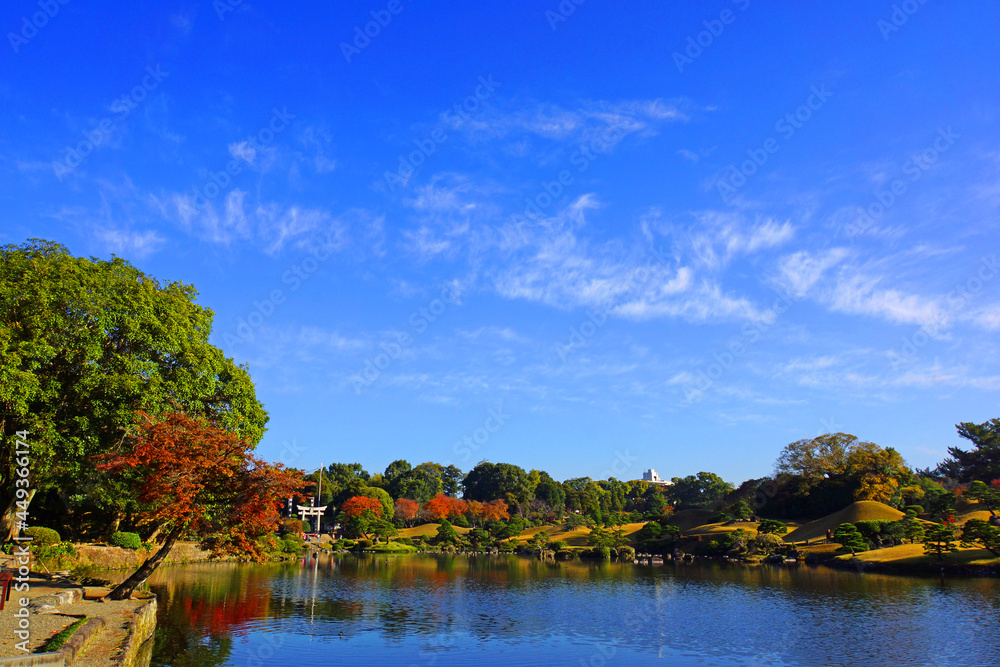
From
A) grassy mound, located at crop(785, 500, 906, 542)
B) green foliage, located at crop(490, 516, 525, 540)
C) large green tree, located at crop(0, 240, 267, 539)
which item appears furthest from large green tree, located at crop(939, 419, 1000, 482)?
large green tree, located at crop(0, 240, 267, 539)

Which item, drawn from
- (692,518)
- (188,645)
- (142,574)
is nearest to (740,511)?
(692,518)

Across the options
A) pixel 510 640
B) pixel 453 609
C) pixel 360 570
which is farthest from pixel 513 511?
pixel 510 640

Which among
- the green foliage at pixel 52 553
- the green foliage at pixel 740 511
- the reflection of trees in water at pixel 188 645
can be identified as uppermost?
the green foliage at pixel 52 553

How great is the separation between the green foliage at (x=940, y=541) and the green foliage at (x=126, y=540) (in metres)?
59.2

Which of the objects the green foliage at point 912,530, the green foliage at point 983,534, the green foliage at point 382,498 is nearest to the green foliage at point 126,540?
the green foliage at point 382,498

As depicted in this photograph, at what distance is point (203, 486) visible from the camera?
2161 centimetres

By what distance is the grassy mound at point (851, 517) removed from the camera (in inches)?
2498

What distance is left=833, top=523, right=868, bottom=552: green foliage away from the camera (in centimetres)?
5316

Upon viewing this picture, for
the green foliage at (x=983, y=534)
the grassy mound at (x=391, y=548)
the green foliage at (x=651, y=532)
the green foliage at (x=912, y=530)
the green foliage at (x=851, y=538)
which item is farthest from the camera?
the grassy mound at (x=391, y=548)

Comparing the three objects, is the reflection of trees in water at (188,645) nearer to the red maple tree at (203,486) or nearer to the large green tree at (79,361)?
the red maple tree at (203,486)

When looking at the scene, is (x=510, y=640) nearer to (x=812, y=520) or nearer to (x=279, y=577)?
(x=279, y=577)

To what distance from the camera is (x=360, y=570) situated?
50.6m

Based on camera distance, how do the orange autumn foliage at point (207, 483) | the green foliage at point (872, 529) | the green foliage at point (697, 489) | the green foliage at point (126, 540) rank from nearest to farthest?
the orange autumn foliage at point (207, 483) → the green foliage at point (126, 540) → the green foliage at point (872, 529) → the green foliage at point (697, 489)

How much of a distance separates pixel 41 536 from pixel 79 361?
1061cm
